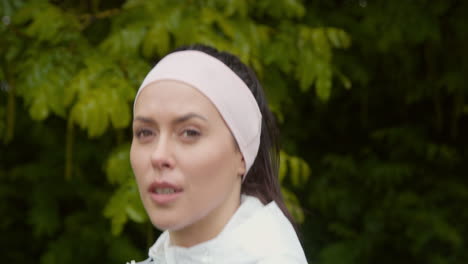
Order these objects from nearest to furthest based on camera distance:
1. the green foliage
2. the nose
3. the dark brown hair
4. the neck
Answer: the nose, the neck, the dark brown hair, the green foliage

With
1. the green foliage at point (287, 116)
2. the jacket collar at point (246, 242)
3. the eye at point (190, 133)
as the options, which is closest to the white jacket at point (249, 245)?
the jacket collar at point (246, 242)

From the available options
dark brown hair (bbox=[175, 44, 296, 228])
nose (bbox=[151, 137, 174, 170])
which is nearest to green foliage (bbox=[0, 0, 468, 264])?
dark brown hair (bbox=[175, 44, 296, 228])

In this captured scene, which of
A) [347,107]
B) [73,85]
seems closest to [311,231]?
[347,107]

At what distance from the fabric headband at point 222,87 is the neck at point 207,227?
0.37ft

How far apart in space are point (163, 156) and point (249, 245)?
0.26 meters

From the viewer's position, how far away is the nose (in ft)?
4.20

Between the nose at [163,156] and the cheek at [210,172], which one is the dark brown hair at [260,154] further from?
the nose at [163,156]

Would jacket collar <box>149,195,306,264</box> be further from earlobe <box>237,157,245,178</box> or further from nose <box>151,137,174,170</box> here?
nose <box>151,137,174,170</box>

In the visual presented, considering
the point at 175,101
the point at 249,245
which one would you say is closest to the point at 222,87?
the point at 175,101

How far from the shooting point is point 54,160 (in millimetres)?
3533

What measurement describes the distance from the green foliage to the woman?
3.10 feet

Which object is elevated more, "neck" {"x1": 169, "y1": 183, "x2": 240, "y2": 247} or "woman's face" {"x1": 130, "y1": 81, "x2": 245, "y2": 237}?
"woman's face" {"x1": 130, "y1": 81, "x2": 245, "y2": 237}

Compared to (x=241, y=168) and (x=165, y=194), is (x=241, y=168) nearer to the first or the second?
(x=241, y=168)

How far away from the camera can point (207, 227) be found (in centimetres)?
141
